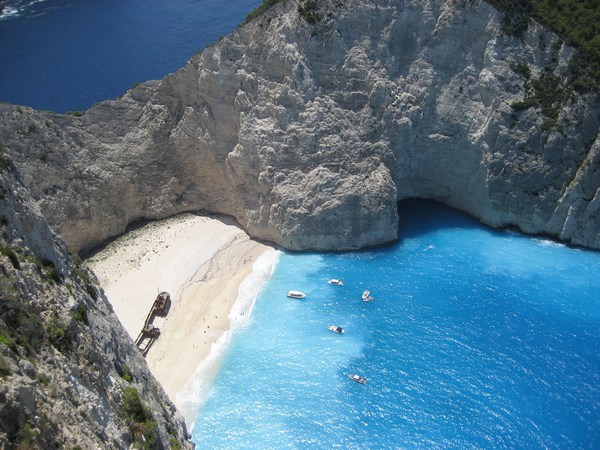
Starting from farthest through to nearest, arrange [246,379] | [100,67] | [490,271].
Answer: [100,67], [490,271], [246,379]

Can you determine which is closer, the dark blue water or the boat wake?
the dark blue water

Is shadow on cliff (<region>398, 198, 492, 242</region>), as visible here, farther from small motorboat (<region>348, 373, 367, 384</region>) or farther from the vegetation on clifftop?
small motorboat (<region>348, 373, 367, 384</region>)

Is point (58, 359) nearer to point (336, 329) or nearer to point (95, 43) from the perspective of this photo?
point (336, 329)

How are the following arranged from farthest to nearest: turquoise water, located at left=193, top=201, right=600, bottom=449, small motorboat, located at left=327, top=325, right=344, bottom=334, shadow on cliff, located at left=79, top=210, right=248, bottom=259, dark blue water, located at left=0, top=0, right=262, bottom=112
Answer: dark blue water, located at left=0, top=0, right=262, bottom=112 < shadow on cliff, located at left=79, top=210, right=248, bottom=259 < small motorboat, located at left=327, top=325, right=344, bottom=334 < turquoise water, located at left=193, top=201, right=600, bottom=449

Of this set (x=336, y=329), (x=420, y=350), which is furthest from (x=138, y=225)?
(x=420, y=350)

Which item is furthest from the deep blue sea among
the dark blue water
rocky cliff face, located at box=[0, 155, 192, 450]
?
the dark blue water

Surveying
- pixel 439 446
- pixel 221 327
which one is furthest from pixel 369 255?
pixel 439 446

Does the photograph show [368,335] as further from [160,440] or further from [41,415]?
[41,415]
